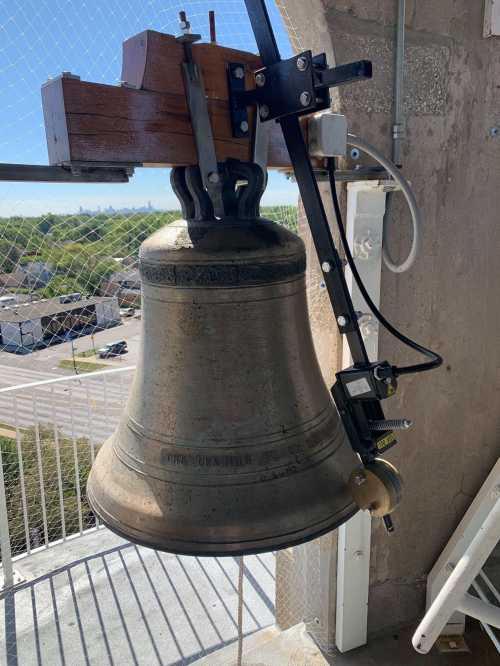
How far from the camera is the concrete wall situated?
1231 millimetres

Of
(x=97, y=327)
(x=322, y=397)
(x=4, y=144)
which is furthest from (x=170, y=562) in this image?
(x=322, y=397)

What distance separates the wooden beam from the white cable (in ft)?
0.94

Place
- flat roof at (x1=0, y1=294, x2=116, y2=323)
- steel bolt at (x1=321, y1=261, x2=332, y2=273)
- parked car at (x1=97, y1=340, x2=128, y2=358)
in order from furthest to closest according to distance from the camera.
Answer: parked car at (x1=97, y1=340, x2=128, y2=358) < flat roof at (x1=0, y1=294, x2=116, y2=323) < steel bolt at (x1=321, y1=261, x2=332, y2=273)

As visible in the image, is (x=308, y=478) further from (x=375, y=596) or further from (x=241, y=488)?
(x=375, y=596)

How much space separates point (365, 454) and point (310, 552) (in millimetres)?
1095

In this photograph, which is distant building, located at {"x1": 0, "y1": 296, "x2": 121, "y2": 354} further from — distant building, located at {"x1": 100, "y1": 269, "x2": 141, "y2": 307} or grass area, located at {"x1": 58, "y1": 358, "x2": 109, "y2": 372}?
grass area, located at {"x1": 58, "y1": 358, "x2": 109, "y2": 372}

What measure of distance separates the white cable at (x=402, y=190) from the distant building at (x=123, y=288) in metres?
0.87

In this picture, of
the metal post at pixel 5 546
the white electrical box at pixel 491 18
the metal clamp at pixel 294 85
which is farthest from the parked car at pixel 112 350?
the metal clamp at pixel 294 85

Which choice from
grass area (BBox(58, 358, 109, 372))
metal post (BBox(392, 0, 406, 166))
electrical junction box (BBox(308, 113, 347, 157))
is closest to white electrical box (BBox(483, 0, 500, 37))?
metal post (BBox(392, 0, 406, 166))

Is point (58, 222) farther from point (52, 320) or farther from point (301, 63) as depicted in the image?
point (301, 63)

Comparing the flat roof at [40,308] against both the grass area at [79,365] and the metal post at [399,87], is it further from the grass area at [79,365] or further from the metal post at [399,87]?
the metal post at [399,87]

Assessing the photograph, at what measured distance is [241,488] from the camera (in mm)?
540

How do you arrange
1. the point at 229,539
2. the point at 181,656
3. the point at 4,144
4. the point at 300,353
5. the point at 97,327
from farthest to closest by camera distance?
the point at 97,327
the point at 181,656
the point at 4,144
the point at 300,353
the point at 229,539

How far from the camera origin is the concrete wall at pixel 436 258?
1.23 m
